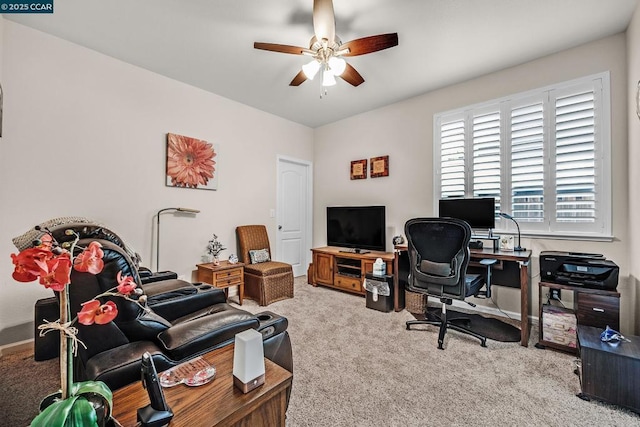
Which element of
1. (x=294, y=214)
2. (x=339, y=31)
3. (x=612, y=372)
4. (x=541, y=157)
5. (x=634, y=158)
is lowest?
(x=612, y=372)

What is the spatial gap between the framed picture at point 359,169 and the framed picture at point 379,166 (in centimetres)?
13

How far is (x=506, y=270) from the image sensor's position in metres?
3.07

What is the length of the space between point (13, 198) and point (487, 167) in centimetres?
483

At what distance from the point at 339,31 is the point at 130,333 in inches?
109

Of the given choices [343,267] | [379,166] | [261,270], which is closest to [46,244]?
[261,270]

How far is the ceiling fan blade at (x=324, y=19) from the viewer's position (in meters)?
1.98

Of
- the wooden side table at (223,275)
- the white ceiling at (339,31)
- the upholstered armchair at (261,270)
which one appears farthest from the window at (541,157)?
the wooden side table at (223,275)

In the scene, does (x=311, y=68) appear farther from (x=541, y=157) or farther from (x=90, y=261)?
(x=541, y=157)

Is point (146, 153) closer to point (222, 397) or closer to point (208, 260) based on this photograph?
point (208, 260)

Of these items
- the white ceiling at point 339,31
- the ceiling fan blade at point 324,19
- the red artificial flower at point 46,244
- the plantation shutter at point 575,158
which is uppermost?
the white ceiling at point 339,31

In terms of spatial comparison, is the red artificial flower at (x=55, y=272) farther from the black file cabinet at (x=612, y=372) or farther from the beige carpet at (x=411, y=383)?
the black file cabinet at (x=612, y=372)

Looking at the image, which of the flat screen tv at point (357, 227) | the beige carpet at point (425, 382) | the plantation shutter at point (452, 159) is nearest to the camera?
the beige carpet at point (425, 382)

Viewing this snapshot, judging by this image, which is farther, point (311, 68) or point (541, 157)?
point (541, 157)

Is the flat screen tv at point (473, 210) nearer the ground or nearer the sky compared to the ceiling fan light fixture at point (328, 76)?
nearer the ground
